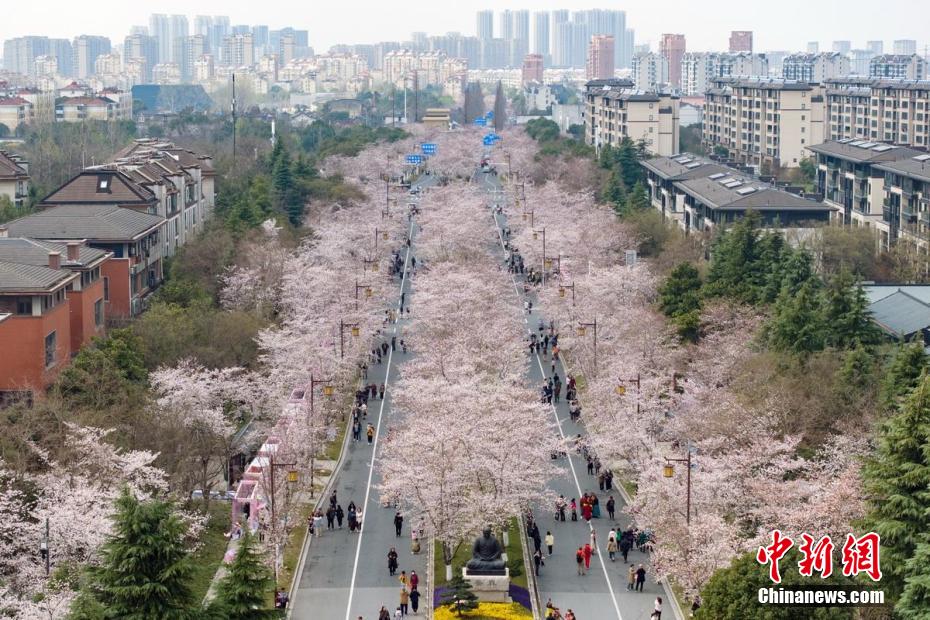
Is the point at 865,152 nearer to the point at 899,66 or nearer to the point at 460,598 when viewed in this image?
the point at 460,598

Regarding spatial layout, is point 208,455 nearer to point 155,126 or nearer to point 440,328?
point 440,328

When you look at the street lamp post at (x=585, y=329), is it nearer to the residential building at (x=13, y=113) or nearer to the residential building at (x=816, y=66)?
the residential building at (x=13, y=113)

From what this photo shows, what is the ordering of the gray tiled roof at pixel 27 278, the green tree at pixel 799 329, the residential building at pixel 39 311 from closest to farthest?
the green tree at pixel 799 329
the residential building at pixel 39 311
the gray tiled roof at pixel 27 278

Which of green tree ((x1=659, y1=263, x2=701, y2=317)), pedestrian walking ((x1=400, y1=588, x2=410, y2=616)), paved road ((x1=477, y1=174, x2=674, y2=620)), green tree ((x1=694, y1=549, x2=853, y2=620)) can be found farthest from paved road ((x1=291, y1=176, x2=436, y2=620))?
green tree ((x1=659, y1=263, x2=701, y2=317))

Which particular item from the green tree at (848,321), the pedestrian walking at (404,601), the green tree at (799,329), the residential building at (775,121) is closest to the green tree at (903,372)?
the green tree at (799,329)

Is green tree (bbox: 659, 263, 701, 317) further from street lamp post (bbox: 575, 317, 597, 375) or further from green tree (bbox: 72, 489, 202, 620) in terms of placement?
green tree (bbox: 72, 489, 202, 620)
